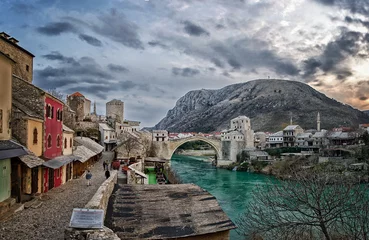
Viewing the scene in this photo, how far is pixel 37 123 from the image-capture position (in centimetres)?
1495

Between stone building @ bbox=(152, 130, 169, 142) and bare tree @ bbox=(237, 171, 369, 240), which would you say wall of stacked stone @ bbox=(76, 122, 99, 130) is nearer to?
stone building @ bbox=(152, 130, 169, 142)

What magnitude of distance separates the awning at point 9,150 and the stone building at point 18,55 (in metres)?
7.86

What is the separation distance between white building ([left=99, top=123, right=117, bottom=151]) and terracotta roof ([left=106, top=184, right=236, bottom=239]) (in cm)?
3494

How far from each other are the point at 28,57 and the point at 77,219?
55.8 feet

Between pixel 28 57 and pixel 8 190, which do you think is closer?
pixel 8 190

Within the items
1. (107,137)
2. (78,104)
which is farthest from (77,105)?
(107,137)

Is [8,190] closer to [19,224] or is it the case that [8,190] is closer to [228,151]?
[19,224]

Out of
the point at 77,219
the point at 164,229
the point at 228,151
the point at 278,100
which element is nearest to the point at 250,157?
the point at 228,151

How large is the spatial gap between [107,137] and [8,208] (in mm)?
39329

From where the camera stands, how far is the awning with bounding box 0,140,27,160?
1002cm

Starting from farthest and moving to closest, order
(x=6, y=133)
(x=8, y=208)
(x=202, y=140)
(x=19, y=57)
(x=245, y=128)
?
(x=245, y=128), (x=202, y=140), (x=19, y=57), (x=6, y=133), (x=8, y=208)

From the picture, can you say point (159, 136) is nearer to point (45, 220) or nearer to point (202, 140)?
point (202, 140)

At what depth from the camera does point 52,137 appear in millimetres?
17344

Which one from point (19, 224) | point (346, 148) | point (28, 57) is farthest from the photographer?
point (346, 148)
